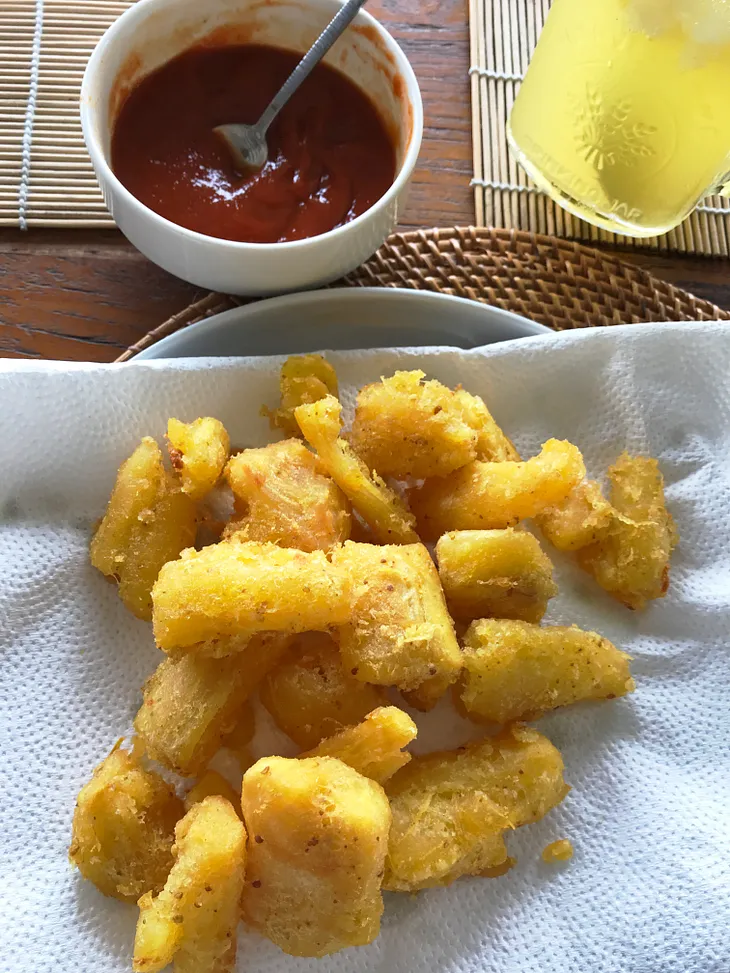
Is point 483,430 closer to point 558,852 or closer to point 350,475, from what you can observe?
point 350,475

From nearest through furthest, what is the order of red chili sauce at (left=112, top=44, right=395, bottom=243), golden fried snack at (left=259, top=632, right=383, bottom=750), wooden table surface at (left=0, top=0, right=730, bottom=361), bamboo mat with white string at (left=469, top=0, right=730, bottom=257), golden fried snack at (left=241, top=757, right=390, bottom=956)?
golden fried snack at (left=241, top=757, right=390, bottom=956) < golden fried snack at (left=259, top=632, right=383, bottom=750) < red chili sauce at (left=112, top=44, right=395, bottom=243) < wooden table surface at (left=0, top=0, right=730, bottom=361) < bamboo mat with white string at (left=469, top=0, right=730, bottom=257)

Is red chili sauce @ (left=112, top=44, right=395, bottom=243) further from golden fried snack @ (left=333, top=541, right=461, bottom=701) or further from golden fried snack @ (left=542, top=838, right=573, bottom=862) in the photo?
golden fried snack @ (left=542, top=838, right=573, bottom=862)

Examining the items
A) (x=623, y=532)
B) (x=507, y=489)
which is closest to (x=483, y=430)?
(x=507, y=489)

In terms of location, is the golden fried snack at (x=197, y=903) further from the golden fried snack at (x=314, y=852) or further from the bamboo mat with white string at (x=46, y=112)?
the bamboo mat with white string at (x=46, y=112)

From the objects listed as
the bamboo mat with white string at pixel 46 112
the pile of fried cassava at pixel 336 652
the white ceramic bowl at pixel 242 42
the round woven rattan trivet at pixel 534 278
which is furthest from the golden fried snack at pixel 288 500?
the bamboo mat with white string at pixel 46 112

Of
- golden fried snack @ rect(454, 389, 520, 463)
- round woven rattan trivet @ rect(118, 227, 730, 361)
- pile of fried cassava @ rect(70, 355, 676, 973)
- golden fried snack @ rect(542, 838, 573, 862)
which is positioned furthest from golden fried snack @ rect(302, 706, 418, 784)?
round woven rattan trivet @ rect(118, 227, 730, 361)
